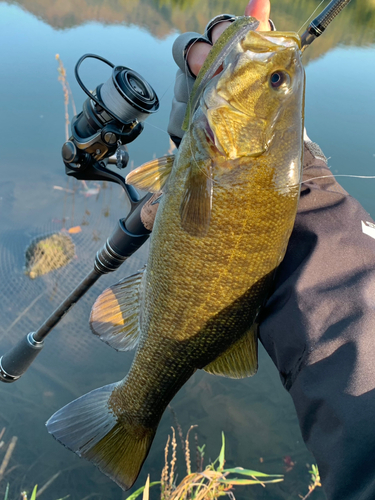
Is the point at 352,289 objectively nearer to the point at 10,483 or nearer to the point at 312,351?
the point at 312,351

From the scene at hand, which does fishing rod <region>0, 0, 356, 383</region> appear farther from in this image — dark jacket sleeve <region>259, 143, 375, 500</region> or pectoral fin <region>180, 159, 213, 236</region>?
dark jacket sleeve <region>259, 143, 375, 500</region>

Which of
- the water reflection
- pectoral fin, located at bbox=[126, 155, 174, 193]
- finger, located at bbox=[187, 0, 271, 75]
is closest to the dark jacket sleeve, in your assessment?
pectoral fin, located at bbox=[126, 155, 174, 193]

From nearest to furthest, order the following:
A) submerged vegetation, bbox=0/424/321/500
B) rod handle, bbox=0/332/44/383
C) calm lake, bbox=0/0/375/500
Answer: submerged vegetation, bbox=0/424/321/500 < rod handle, bbox=0/332/44/383 < calm lake, bbox=0/0/375/500

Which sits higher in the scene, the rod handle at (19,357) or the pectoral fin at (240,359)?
the rod handle at (19,357)

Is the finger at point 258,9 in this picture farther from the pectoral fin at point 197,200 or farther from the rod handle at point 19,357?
the rod handle at point 19,357

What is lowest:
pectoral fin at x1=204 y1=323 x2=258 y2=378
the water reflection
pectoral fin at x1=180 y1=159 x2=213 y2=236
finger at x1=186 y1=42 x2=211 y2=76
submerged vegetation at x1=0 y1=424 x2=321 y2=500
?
submerged vegetation at x1=0 y1=424 x2=321 y2=500

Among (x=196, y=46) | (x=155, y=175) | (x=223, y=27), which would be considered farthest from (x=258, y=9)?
(x=155, y=175)

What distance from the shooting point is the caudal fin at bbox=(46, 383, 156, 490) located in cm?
161

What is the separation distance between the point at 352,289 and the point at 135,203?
48.5 inches

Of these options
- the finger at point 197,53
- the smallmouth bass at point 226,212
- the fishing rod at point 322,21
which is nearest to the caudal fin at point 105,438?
the smallmouth bass at point 226,212

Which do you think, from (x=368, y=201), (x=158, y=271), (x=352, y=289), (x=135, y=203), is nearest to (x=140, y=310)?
(x=158, y=271)

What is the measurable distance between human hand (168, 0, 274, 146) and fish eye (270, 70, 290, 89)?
0.30m

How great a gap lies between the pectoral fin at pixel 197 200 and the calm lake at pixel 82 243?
1856 millimetres

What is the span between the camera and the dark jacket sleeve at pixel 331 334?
1102 millimetres
